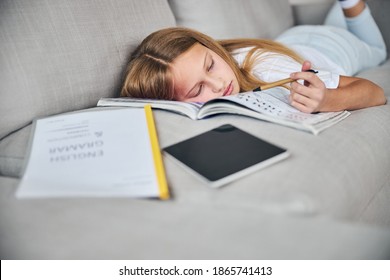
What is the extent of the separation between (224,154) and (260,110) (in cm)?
20

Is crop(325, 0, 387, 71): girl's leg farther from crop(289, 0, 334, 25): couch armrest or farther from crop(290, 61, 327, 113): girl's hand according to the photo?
crop(290, 61, 327, 113): girl's hand

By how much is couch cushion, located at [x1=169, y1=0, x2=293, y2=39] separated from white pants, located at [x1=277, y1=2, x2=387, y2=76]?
10cm

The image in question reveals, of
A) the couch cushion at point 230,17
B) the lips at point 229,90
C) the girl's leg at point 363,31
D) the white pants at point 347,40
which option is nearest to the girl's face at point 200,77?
the lips at point 229,90

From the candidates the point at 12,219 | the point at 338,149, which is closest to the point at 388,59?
the point at 338,149

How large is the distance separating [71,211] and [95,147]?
178 mm

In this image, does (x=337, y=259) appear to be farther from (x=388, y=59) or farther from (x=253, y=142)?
(x=388, y=59)

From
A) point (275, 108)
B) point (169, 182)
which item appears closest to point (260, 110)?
point (275, 108)

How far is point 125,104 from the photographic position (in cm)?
104

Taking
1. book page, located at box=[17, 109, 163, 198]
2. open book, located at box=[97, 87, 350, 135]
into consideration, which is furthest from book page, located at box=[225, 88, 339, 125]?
book page, located at box=[17, 109, 163, 198]

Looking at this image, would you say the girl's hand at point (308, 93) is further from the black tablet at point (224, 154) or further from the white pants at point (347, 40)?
the white pants at point (347, 40)

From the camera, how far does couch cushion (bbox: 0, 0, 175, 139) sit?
0.96m

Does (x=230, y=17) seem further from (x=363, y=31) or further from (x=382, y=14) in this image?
(x=382, y=14)

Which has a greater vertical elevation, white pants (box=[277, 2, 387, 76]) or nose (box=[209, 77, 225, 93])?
nose (box=[209, 77, 225, 93])

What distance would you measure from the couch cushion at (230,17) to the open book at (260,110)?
594 mm
